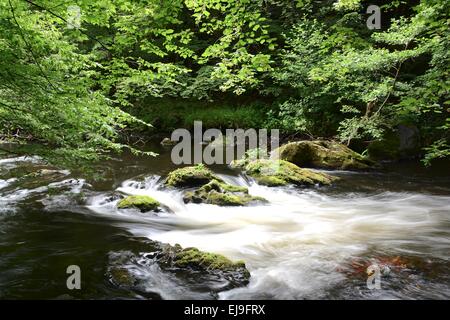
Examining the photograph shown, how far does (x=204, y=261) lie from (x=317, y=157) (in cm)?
860

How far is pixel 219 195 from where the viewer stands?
344 inches

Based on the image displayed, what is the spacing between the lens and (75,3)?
462 cm

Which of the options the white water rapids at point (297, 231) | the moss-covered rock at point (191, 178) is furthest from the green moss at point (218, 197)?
the moss-covered rock at point (191, 178)

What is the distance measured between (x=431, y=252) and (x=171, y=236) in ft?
14.3

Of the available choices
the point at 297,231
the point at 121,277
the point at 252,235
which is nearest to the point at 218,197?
the point at 252,235

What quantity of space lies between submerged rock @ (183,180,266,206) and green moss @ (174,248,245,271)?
3.36 meters

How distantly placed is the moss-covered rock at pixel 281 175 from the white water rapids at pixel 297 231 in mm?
482

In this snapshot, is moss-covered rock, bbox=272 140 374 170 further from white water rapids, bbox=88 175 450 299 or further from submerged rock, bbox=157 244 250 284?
submerged rock, bbox=157 244 250 284

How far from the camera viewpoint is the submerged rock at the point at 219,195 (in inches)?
339

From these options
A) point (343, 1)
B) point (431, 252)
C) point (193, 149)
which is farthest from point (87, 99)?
point (193, 149)

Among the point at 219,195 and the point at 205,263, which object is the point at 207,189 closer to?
the point at 219,195

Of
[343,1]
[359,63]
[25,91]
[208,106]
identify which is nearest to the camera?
[25,91]
